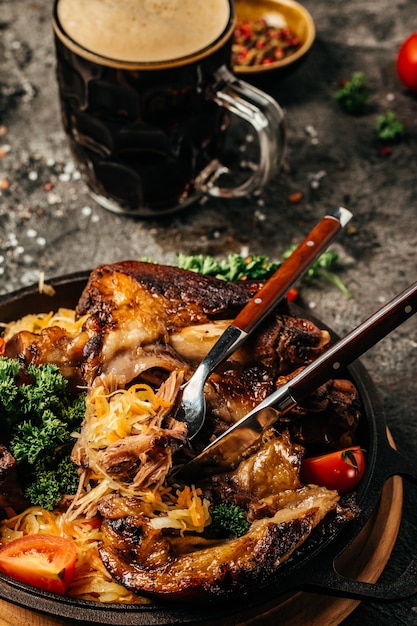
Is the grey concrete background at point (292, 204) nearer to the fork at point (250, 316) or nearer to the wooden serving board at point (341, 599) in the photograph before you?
the wooden serving board at point (341, 599)

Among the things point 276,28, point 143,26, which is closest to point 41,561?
point 143,26

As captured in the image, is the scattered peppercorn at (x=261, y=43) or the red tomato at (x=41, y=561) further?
the scattered peppercorn at (x=261, y=43)

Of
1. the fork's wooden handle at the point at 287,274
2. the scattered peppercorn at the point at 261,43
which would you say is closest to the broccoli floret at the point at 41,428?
the fork's wooden handle at the point at 287,274

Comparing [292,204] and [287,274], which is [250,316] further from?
[292,204]

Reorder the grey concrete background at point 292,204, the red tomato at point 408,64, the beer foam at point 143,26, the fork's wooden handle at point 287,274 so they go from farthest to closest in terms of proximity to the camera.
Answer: the red tomato at point 408,64 → the grey concrete background at point 292,204 → the beer foam at point 143,26 → the fork's wooden handle at point 287,274

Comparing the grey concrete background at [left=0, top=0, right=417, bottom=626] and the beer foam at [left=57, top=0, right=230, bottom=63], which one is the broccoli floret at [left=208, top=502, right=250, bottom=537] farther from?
the beer foam at [left=57, top=0, right=230, bottom=63]

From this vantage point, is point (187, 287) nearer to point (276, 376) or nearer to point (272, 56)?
point (276, 376)
